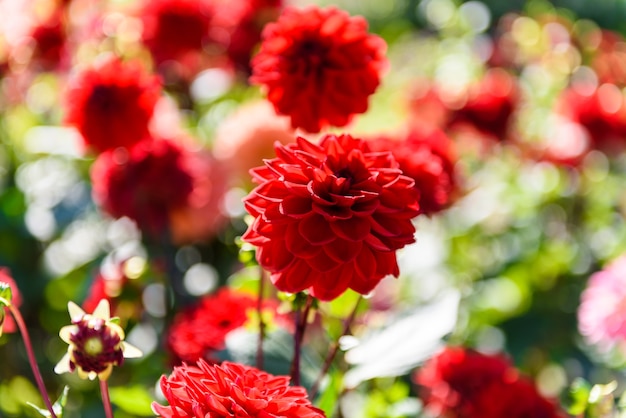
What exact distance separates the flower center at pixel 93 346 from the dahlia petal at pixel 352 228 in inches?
5.1

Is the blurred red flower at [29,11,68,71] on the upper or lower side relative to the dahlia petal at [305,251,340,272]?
lower

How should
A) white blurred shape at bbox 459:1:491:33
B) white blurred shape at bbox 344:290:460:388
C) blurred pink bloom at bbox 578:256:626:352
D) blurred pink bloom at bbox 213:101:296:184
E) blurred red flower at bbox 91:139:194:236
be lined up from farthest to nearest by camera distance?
white blurred shape at bbox 459:1:491:33
blurred pink bloom at bbox 213:101:296:184
blurred red flower at bbox 91:139:194:236
blurred pink bloom at bbox 578:256:626:352
white blurred shape at bbox 344:290:460:388

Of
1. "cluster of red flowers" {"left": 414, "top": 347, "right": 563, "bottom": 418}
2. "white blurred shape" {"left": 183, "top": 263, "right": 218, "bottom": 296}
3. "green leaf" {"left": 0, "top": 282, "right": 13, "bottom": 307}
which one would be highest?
"green leaf" {"left": 0, "top": 282, "right": 13, "bottom": 307}

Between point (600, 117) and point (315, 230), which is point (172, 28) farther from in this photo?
point (315, 230)

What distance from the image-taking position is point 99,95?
0.82 metres

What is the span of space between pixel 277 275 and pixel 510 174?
0.90 metres

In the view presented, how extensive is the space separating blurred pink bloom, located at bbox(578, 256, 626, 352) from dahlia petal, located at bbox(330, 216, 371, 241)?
396 mm

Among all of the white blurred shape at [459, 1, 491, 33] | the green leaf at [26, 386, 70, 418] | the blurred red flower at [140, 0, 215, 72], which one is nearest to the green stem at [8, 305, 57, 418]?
the green leaf at [26, 386, 70, 418]

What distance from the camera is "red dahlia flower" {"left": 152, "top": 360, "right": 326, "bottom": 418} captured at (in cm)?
38

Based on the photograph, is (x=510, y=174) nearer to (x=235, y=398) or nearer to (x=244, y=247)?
(x=244, y=247)

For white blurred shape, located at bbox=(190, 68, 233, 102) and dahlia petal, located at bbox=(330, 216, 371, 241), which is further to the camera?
white blurred shape, located at bbox=(190, 68, 233, 102)

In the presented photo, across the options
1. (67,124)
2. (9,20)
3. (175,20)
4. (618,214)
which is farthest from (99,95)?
(618,214)

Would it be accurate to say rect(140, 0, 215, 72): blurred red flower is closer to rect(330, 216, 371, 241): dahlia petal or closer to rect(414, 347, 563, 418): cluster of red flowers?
rect(414, 347, 563, 418): cluster of red flowers

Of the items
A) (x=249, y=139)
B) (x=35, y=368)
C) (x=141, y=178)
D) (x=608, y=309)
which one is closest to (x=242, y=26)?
(x=249, y=139)
